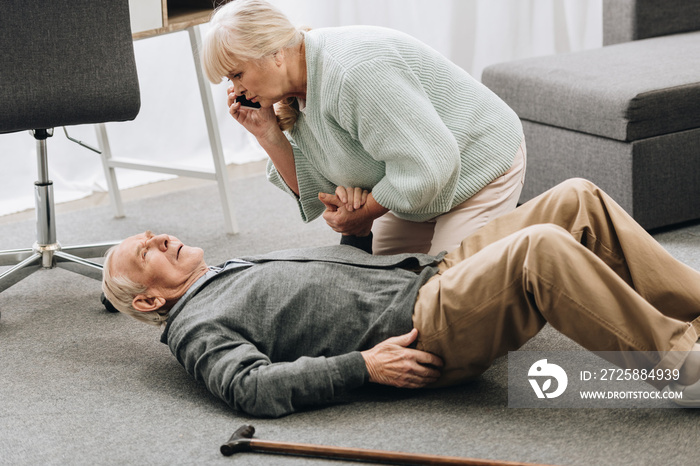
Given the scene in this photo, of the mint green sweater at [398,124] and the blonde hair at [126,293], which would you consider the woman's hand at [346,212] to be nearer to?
the mint green sweater at [398,124]

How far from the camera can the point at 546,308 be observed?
142cm

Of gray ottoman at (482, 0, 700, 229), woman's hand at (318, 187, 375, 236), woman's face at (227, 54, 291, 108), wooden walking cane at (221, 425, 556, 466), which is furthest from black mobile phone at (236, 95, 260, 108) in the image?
gray ottoman at (482, 0, 700, 229)

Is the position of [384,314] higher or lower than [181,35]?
lower

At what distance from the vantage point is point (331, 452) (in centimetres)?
137

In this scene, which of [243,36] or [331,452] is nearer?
[331,452]

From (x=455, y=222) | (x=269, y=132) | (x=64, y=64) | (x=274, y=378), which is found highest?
(x=64, y=64)

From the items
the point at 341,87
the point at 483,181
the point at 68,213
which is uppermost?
the point at 341,87

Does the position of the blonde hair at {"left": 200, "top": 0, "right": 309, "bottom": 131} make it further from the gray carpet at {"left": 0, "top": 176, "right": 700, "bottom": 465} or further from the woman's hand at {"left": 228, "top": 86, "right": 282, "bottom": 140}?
the gray carpet at {"left": 0, "top": 176, "right": 700, "bottom": 465}

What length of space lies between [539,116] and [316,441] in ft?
4.91

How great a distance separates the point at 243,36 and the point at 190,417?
28.3 inches

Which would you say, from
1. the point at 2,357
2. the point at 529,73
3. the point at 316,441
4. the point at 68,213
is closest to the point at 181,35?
the point at 68,213

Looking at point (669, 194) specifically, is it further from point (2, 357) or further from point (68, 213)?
point (68, 213)
